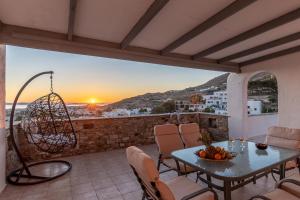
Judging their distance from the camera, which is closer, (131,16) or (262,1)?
(262,1)

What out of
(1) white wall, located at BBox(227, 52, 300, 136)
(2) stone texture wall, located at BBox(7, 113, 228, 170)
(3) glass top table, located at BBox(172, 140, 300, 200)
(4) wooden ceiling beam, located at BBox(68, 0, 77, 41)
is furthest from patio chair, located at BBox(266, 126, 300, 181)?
(4) wooden ceiling beam, located at BBox(68, 0, 77, 41)

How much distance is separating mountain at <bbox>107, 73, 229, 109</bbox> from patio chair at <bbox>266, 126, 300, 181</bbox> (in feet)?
13.5

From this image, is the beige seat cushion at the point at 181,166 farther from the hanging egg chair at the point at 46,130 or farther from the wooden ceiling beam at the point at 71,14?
the wooden ceiling beam at the point at 71,14

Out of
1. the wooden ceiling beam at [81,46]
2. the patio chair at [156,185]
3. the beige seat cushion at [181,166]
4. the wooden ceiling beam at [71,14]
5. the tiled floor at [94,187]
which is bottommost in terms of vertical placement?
the tiled floor at [94,187]

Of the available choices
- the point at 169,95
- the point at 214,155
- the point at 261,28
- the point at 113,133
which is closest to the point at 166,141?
the point at 214,155

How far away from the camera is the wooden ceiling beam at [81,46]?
304 centimetres

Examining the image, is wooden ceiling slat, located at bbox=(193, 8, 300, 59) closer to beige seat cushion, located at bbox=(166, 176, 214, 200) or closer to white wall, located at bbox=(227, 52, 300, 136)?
white wall, located at bbox=(227, 52, 300, 136)

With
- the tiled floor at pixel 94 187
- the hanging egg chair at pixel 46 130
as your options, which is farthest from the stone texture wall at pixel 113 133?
the tiled floor at pixel 94 187

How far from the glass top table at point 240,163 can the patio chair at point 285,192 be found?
18 cm

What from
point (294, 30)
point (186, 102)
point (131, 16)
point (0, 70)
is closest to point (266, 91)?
point (186, 102)

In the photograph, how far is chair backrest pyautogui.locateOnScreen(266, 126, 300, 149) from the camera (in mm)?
2727

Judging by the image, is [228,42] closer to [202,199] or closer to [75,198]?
[202,199]

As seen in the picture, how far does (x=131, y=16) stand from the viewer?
9.43 feet

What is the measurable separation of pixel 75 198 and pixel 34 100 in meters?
2.30
